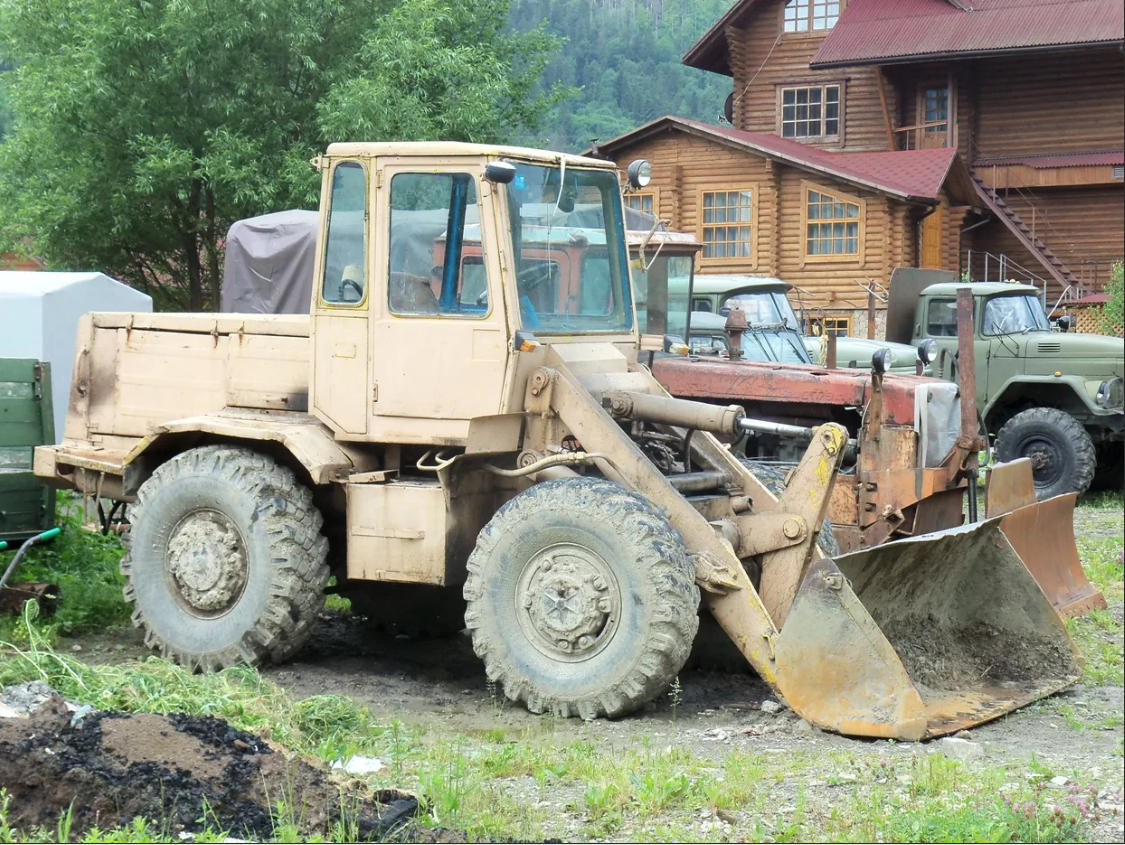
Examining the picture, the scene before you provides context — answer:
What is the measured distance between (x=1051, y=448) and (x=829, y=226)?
486 inches

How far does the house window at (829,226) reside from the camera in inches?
1049

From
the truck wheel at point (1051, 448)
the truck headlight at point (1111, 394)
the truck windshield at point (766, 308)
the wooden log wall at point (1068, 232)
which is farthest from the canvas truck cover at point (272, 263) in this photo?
the wooden log wall at point (1068, 232)

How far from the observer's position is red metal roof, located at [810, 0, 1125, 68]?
1103 inches

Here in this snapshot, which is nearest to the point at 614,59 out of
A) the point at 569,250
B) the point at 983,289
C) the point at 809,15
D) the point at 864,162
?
the point at 983,289

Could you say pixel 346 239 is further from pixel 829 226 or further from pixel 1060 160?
pixel 1060 160

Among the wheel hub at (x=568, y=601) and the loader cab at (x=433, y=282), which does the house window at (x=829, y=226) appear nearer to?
the loader cab at (x=433, y=282)

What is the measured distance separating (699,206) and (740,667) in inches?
798

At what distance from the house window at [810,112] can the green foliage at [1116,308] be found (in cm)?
847

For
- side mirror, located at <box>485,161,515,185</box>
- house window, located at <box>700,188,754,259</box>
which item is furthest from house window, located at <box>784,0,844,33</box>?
side mirror, located at <box>485,161,515,185</box>

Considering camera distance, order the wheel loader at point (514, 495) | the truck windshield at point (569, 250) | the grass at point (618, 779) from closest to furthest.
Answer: the grass at point (618, 779), the wheel loader at point (514, 495), the truck windshield at point (569, 250)

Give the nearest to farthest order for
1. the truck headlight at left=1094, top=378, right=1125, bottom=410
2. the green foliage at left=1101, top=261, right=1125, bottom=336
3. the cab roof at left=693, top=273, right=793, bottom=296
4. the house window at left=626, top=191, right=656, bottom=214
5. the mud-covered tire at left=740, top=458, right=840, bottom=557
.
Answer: the mud-covered tire at left=740, top=458, right=840, bottom=557 → the cab roof at left=693, top=273, right=793, bottom=296 → the truck headlight at left=1094, top=378, right=1125, bottom=410 → the green foliage at left=1101, top=261, right=1125, bottom=336 → the house window at left=626, top=191, right=656, bottom=214

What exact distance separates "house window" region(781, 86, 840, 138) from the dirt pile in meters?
27.7

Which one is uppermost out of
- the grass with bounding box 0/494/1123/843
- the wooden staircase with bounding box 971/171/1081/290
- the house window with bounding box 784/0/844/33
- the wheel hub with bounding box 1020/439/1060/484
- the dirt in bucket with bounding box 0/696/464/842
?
the house window with bounding box 784/0/844/33

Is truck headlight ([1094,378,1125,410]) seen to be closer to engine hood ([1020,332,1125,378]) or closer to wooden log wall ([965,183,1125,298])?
engine hood ([1020,332,1125,378])
